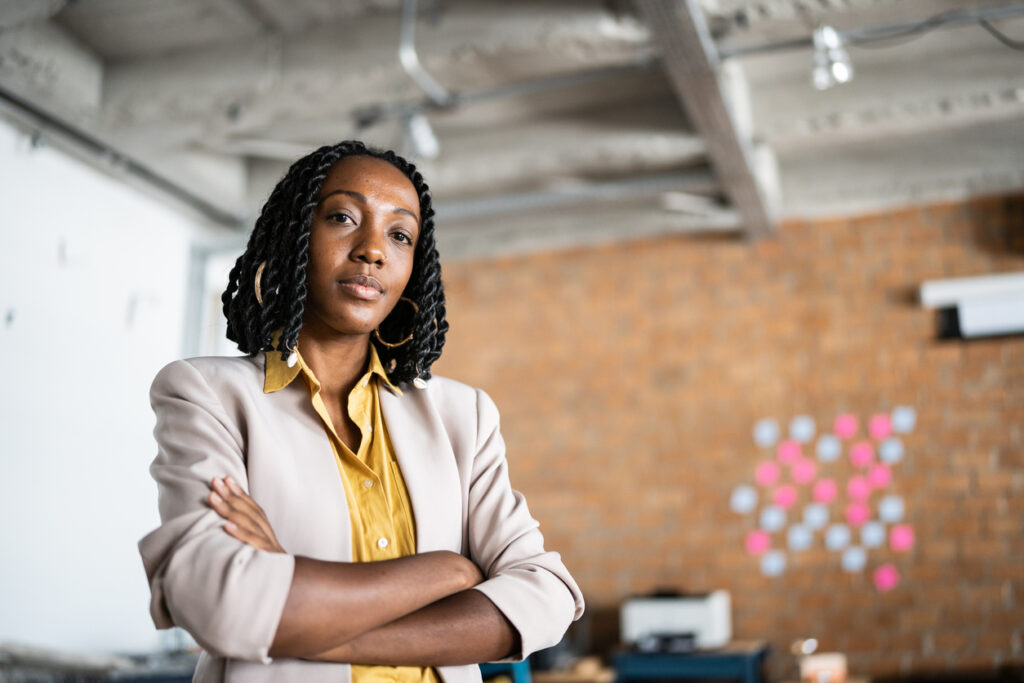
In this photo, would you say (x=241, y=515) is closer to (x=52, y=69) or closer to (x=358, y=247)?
(x=358, y=247)

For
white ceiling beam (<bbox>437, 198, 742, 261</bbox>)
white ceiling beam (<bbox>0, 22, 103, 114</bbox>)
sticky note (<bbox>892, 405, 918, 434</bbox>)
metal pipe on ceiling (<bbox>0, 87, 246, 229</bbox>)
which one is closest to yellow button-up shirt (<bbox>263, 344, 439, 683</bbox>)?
white ceiling beam (<bbox>0, 22, 103, 114</bbox>)

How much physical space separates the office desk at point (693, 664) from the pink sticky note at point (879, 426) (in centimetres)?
130

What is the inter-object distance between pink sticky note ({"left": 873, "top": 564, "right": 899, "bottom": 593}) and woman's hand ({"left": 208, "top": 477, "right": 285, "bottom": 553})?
4616 millimetres

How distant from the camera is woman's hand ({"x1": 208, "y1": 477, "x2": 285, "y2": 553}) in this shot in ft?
3.36

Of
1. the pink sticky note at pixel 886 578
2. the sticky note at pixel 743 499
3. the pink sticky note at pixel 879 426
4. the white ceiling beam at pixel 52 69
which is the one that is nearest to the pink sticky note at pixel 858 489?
the pink sticky note at pixel 879 426

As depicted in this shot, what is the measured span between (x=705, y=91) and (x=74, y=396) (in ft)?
10.5

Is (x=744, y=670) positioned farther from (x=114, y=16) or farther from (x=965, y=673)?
(x=114, y=16)

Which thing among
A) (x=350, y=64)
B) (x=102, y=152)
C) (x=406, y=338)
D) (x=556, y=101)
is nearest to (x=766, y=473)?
(x=556, y=101)

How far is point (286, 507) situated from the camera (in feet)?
3.64

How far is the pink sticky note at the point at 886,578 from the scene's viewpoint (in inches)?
196

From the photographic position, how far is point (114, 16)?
Result: 404 centimetres

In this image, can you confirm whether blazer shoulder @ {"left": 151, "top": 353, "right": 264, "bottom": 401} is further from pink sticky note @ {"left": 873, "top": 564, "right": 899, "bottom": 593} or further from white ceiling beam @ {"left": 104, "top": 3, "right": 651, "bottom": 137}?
pink sticky note @ {"left": 873, "top": 564, "right": 899, "bottom": 593}

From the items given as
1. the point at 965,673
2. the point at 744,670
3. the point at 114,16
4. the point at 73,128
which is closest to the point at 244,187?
the point at 73,128

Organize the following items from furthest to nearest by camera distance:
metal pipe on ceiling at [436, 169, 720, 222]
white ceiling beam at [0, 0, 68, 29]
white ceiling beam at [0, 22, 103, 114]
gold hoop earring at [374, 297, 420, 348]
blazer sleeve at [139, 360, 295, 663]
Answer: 1. metal pipe on ceiling at [436, 169, 720, 222]
2. white ceiling beam at [0, 22, 103, 114]
3. white ceiling beam at [0, 0, 68, 29]
4. gold hoop earring at [374, 297, 420, 348]
5. blazer sleeve at [139, 360, 295, 663]
